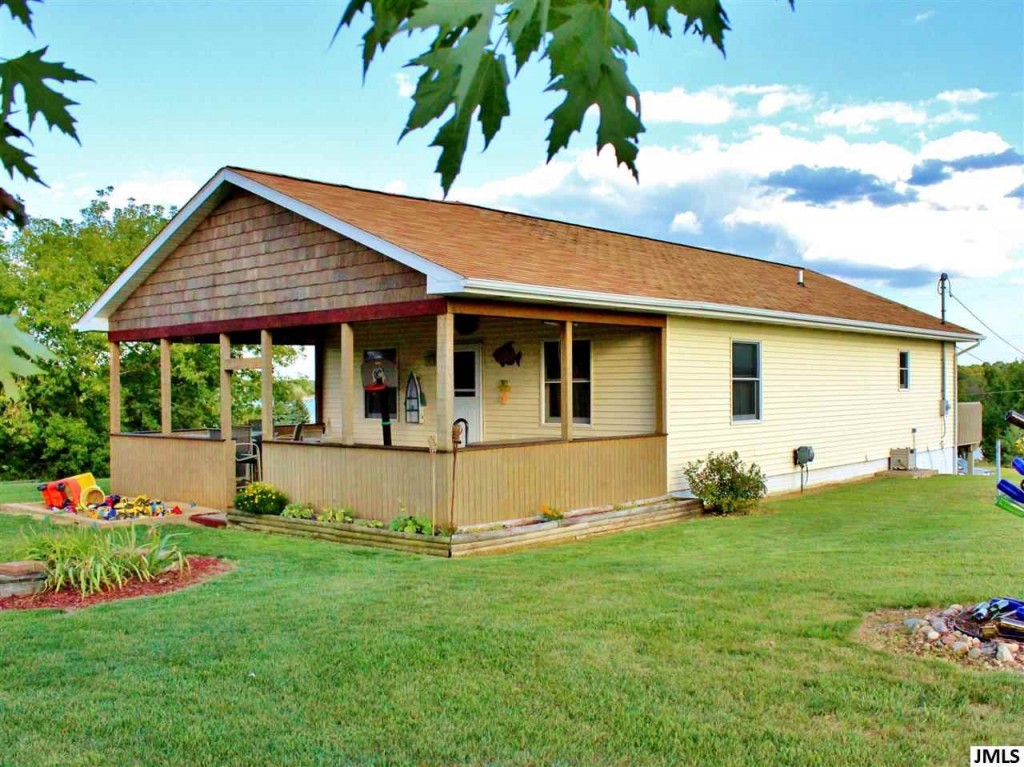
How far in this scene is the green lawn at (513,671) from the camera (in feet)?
14.0

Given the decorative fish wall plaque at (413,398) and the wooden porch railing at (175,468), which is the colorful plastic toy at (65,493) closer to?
the wooden porch railing at (175,468)

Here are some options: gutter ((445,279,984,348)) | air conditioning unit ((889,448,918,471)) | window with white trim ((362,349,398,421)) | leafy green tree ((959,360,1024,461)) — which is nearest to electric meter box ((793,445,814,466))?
gutter ((445,279,984,348))

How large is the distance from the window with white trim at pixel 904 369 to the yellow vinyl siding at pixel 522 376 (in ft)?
30.0

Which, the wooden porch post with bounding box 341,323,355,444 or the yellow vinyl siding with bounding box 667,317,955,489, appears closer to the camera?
the wooden porch post with bounding box 341,323,355,444

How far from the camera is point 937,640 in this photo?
19.0ft

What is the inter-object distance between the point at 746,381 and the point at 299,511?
7.49 m

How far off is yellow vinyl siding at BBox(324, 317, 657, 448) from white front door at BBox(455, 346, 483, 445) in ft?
0.38

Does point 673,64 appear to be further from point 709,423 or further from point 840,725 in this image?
point 709,423

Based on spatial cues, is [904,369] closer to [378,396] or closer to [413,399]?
[413,399]

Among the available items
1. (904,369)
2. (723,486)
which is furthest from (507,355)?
(904,369)

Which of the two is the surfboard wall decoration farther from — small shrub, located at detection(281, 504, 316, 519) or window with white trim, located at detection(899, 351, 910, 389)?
window with white trim, located at detection(899, 351, 910, 389)

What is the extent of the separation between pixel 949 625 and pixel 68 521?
1149cm

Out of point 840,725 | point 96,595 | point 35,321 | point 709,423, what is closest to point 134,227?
point 35,321

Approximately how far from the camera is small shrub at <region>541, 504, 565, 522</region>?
11.2 meters
